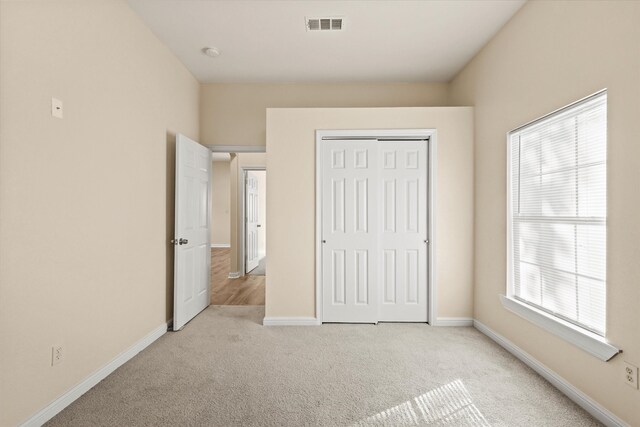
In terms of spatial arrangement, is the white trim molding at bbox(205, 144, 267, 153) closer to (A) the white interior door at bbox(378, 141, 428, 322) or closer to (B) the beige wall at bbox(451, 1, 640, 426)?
(A) the white interior door at bbox(378, 141, 428, 322)

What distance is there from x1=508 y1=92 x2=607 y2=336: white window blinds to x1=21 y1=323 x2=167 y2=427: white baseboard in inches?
129

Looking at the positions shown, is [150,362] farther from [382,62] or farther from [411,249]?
[382,62]

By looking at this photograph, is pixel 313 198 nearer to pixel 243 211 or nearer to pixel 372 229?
pixel 372 229

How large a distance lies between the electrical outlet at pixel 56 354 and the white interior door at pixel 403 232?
2.75 meters

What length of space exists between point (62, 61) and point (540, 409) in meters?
3.63

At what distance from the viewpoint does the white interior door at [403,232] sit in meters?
3.54

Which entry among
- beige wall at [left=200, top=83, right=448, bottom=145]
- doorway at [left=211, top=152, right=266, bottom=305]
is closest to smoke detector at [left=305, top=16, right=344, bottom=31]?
beige wall at [left=200, top=83, right=448, bottom=145]

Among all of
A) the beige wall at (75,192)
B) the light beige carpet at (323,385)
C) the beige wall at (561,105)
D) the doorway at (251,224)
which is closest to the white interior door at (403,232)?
the light beige carpet at (323,385)

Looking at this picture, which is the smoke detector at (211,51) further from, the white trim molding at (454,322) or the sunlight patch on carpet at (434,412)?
the white trim molding at (454,322)

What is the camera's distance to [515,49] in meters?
2.72

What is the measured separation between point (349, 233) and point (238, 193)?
2976mm

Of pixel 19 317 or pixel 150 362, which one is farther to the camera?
pixel 150 362

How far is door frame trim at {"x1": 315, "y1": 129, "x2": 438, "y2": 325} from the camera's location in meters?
3.47

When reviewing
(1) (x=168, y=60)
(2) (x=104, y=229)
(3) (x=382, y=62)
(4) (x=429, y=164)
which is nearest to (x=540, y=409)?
(4) (x=429, y=164)
